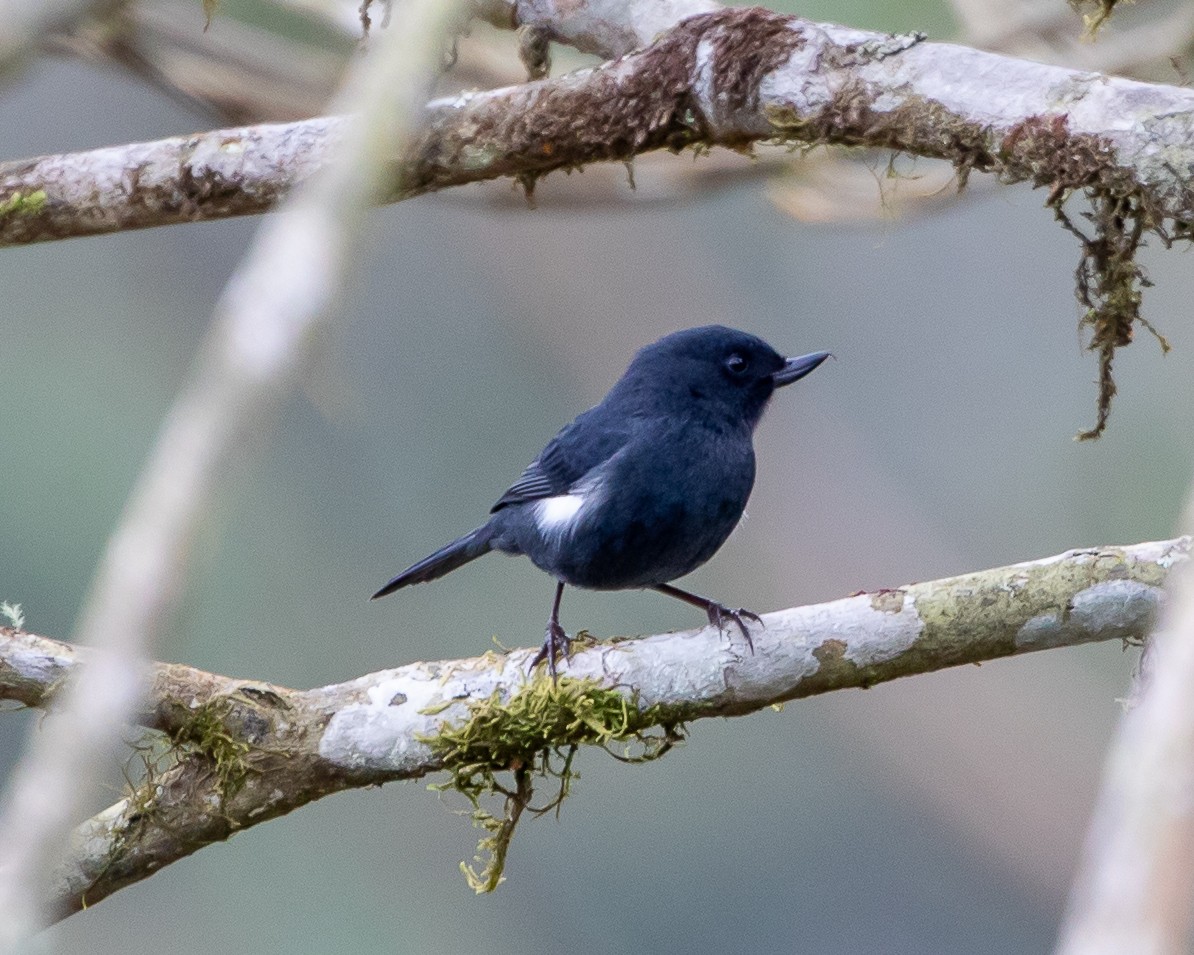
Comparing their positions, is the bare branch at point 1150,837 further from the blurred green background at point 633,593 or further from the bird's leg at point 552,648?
the blurred green background at point 633,593

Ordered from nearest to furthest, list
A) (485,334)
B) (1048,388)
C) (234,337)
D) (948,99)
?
(234,337) < (948,99) < (1048,388) < (485,334)

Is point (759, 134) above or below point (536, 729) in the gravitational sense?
above

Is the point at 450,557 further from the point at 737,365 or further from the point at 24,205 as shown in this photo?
the point at 24,205

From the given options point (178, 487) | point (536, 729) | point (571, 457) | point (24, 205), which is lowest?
point (536, 729)

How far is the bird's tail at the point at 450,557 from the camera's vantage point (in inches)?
177

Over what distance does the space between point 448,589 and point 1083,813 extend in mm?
4360

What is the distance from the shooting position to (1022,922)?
8.70 m

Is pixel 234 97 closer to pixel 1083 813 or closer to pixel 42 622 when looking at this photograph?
pixel 42 622

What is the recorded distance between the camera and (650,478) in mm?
3930

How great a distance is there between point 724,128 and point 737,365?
1.16 metres

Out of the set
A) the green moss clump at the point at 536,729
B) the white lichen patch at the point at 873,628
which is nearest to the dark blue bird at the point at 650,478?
the green moss clump at the point at 536,729

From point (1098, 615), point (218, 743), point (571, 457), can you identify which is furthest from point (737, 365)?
point (218, 743)

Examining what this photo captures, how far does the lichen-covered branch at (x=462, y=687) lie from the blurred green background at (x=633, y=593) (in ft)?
17.5

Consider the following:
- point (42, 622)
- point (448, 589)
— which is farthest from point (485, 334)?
point (42, 622)
